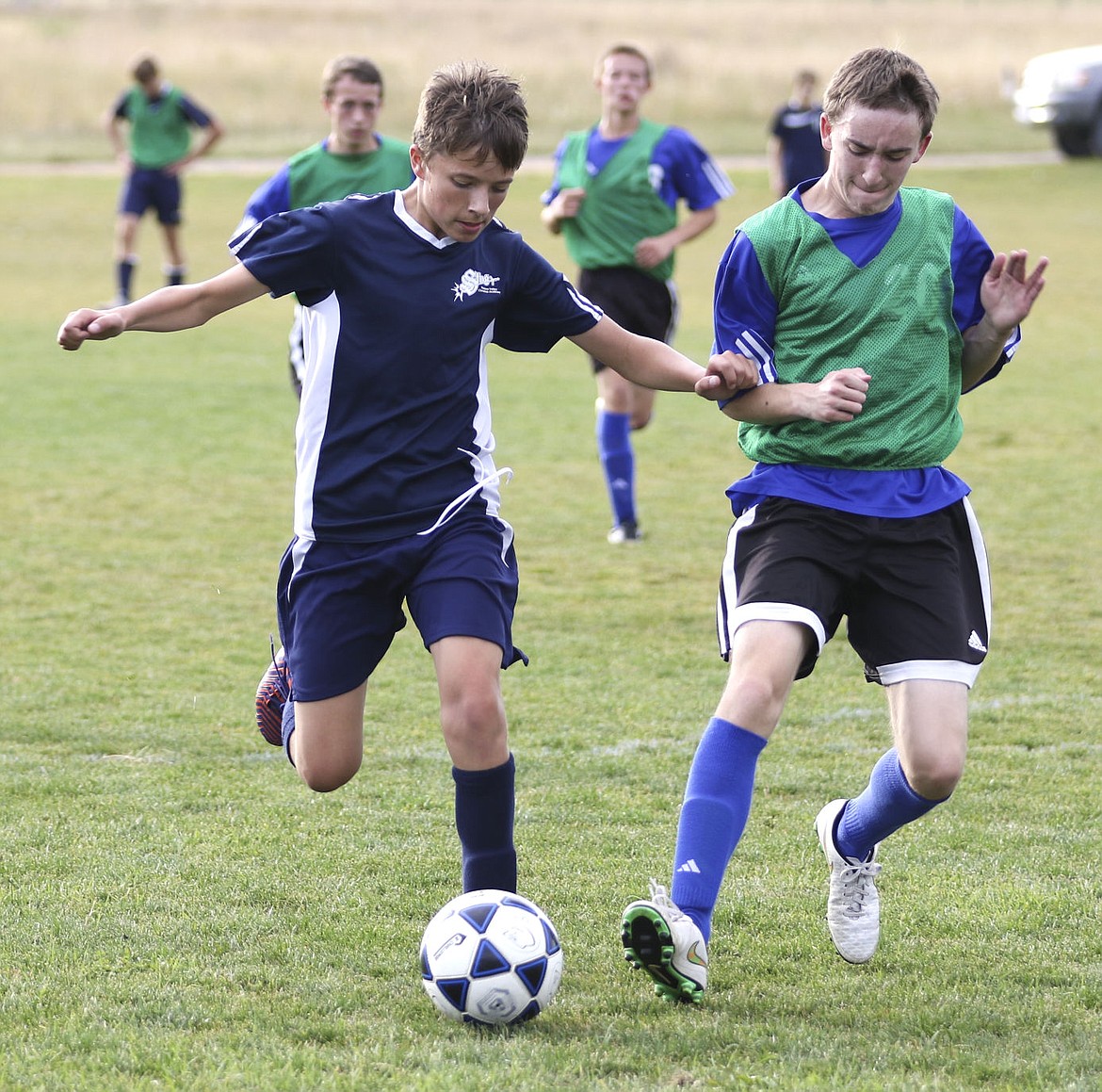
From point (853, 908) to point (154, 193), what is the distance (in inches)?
521

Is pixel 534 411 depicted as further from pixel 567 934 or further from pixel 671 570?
pixel 567 934

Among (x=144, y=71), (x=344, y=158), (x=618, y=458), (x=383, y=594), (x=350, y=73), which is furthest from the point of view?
(x=144, y=71)

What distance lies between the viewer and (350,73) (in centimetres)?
700

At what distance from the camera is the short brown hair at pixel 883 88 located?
3561 mm

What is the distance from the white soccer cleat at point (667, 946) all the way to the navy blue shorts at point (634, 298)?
5.23 meters

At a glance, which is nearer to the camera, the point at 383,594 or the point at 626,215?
the point at 383,594

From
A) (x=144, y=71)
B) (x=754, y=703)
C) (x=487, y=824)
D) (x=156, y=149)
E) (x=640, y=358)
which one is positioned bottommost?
(x=156, y=149)

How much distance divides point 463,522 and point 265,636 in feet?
9.90

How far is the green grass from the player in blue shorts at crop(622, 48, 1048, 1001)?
1.03 feet

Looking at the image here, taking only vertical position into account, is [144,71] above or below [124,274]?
above

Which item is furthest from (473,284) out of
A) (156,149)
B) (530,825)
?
(156,149)

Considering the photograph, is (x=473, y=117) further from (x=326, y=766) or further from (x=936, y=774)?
(x=936, y=774)

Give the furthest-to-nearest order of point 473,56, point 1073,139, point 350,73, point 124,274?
1. point 473,56
2. point 1073,139
3. point 124,274
4. point 350,73

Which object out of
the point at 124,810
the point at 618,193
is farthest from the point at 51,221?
the point at 124,810
